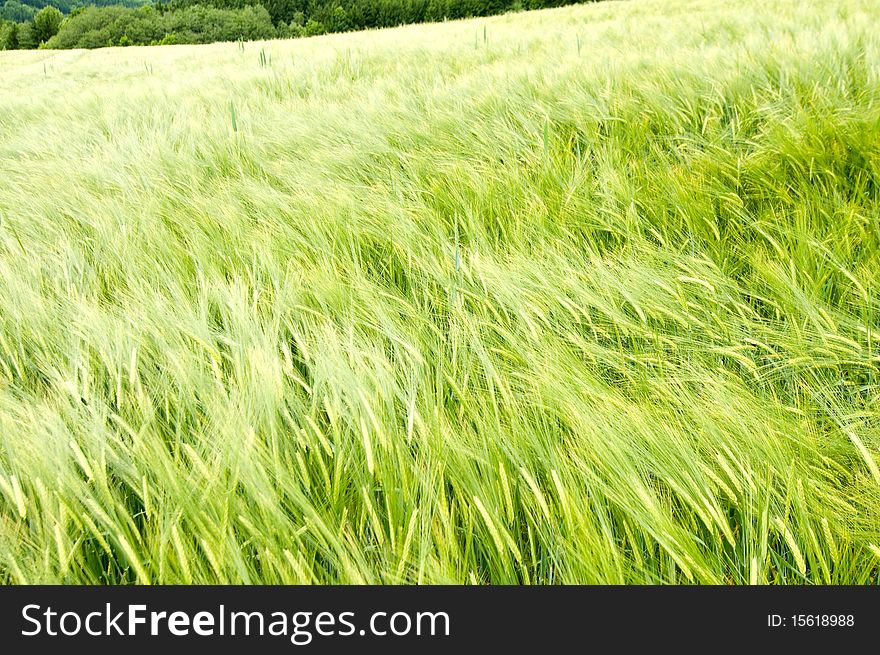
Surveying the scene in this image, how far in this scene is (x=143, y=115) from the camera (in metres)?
2.96

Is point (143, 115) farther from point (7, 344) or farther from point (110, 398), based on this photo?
point (110, 398)

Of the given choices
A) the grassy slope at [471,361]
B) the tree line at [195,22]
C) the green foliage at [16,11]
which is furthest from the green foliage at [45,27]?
the green foliage at [16,11]

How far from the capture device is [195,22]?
41.9 metres

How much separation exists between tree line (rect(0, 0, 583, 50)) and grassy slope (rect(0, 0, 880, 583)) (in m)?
36.9

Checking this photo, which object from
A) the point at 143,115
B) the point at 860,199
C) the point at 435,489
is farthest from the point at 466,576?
the point at 143,115

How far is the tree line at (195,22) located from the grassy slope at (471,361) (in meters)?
36.9

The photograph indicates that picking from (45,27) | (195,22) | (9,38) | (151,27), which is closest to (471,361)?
(151,27)

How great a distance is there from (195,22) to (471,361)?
51957 millimetres

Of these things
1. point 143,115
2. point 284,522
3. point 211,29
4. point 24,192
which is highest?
point 211,29

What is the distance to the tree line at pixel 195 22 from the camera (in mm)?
38156

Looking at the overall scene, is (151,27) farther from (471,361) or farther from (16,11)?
(16,11)

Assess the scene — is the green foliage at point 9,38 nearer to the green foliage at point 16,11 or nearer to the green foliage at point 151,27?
the green foliage at point 151,27

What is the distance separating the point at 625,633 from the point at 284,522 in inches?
14.5

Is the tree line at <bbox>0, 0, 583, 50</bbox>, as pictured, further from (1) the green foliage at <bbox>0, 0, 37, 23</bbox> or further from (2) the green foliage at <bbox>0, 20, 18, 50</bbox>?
(1) the green foliage at <bbox>0, 0, 37, 23</bbox>
